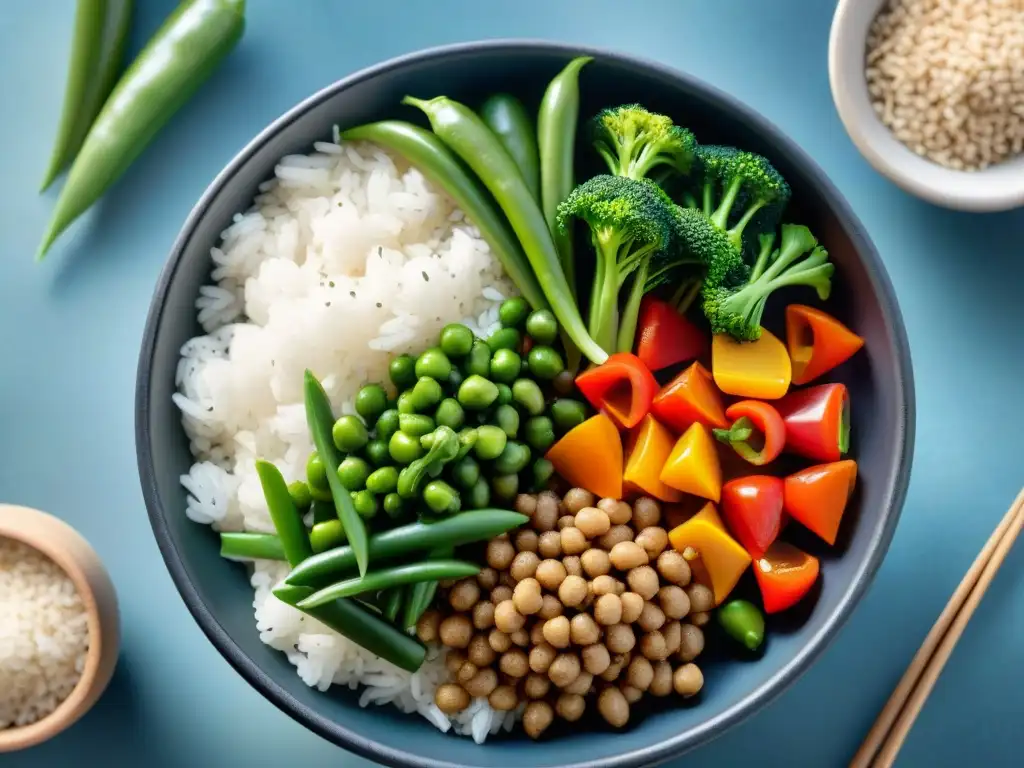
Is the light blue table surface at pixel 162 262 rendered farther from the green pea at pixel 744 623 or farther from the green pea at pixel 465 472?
the green pea at pixel 465 472

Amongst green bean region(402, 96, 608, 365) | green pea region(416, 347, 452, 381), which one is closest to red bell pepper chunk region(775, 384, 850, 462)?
green bean region(402, 96, 608, 365)

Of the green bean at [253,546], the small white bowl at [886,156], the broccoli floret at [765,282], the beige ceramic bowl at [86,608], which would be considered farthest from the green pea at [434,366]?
the small white bowl at [886,156]

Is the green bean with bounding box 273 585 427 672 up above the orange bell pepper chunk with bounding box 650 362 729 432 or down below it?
below

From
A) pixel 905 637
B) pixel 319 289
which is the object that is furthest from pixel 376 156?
pixel 905 637

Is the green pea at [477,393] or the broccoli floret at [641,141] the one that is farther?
the broccoli floret at [641,141]

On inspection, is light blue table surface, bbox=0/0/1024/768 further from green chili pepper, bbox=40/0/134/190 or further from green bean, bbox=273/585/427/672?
green bean, bbox=273/585/427/672

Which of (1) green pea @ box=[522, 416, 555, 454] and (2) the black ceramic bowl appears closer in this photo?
(2) the black ceramic bowl
